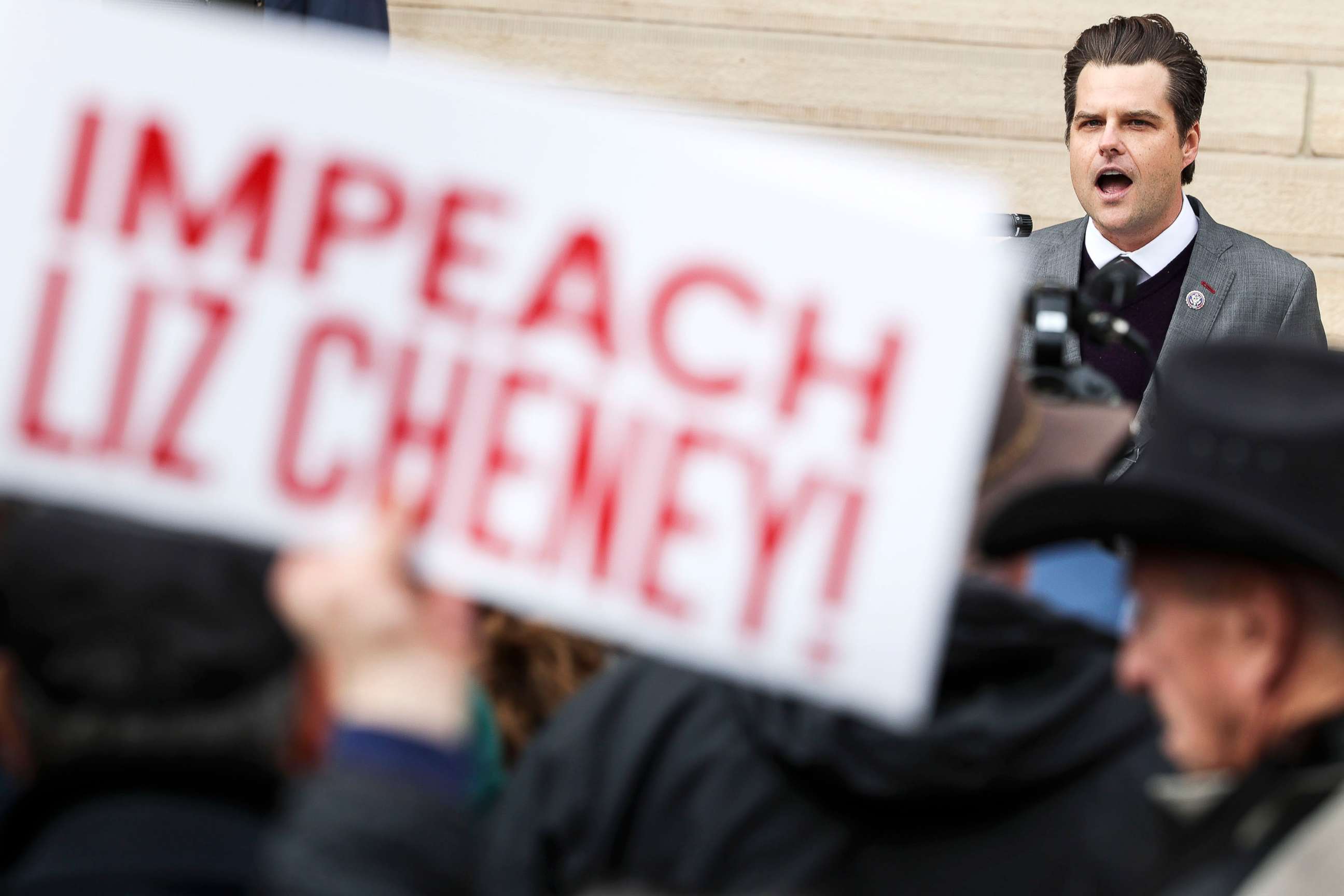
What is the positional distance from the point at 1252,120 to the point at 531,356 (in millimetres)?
5542

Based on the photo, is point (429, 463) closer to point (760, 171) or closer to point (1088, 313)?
point (760, 171)

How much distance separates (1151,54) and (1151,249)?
0.48 metres

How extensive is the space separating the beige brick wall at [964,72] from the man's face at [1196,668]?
194 inches

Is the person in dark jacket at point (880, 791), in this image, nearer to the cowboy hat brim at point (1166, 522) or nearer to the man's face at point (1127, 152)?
the cowboy hat brim at point (1166, 522)

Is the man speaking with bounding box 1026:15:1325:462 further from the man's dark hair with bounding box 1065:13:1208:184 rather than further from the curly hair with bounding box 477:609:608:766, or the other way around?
the curly hair with bounding box 477:609:608:766

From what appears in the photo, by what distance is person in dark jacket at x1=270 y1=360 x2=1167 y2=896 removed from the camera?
5.33 feet

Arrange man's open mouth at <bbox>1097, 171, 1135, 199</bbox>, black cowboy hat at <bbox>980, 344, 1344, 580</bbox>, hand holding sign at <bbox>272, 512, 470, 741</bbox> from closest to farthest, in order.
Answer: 1. hand holding sign at <bbox>272, 512, 470, 741</bbox>
2. black cowboy hat at <bbox>980, 344, 1344, 580</bbox>
3. man's open mouth at <bbox>1097, 171, 1135, 199</bbox>

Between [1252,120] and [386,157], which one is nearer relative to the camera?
[386,157]

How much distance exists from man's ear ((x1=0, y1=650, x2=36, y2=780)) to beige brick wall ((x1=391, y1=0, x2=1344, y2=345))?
523 centimetres

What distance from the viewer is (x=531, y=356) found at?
1.61 m

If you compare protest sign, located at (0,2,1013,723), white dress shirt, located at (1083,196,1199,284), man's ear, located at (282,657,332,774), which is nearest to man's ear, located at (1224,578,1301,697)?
protest sign, located at (0,2,1013,723)

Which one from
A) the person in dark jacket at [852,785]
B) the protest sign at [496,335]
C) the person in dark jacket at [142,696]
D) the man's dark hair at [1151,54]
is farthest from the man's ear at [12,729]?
the man's dark hair at [1151,54]

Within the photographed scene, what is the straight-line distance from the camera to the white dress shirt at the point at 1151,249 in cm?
438

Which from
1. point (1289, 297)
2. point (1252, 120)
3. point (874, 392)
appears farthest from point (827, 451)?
point (1252, 120)
